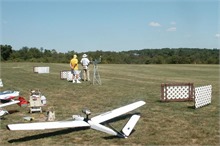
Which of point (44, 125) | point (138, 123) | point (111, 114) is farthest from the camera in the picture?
point (111, 114)

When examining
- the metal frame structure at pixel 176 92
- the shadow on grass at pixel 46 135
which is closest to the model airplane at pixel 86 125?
the shadow on grass at pixel 46 135

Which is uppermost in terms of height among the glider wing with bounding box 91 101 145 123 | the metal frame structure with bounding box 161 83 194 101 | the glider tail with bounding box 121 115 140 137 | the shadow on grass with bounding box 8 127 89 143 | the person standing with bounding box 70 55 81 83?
the person standing with bounding box 70 55 81 83

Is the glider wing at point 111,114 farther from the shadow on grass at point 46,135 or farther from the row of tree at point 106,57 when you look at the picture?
the row of tree at point 106,57

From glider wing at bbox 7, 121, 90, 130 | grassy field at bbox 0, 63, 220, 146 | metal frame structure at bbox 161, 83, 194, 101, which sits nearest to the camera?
grassy field at bbox 0, 63, 220, 146

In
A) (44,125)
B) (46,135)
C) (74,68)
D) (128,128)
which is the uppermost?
(74,68)

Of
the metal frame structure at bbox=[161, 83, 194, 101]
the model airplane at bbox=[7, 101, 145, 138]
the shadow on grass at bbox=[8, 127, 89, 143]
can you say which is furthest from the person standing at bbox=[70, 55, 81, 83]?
the shadow on grass at bbox=[8, 127, 89, 143]

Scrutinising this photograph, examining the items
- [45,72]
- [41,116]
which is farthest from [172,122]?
[45,72]

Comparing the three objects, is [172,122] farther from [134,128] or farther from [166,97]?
[166,97]

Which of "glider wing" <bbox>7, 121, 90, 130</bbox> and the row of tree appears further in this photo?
the row of tree

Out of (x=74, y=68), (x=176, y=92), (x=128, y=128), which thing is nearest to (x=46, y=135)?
(x=128, y=128)

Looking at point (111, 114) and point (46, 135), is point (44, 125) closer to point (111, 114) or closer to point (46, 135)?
point (46, 135)

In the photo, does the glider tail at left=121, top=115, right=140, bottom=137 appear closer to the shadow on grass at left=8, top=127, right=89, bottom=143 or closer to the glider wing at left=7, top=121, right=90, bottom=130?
the glider wing at left=7, top=121, right=90, bottom=130

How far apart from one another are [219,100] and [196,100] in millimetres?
3210

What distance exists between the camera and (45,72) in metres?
36.6
